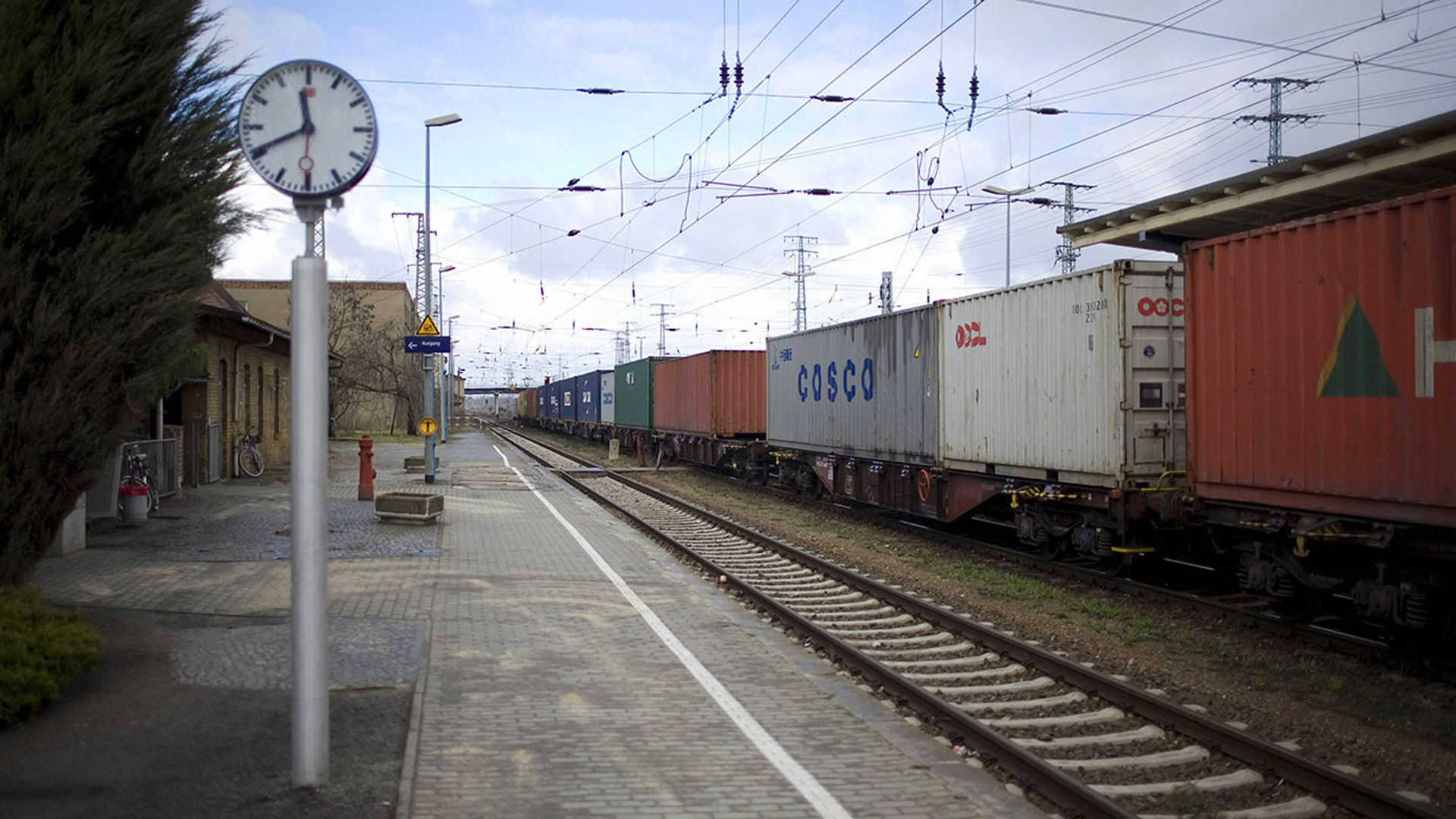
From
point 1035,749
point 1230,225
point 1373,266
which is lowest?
point 1035,749

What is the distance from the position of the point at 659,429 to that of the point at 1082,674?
27.0 meters

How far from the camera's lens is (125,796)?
4.54 m

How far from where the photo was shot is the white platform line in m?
4.83

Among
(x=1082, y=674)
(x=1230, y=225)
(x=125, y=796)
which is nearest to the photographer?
(x=125, y=796)

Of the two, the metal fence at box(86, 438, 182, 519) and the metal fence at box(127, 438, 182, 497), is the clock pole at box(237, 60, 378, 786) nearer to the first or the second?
the metal fence at box(86, 438, 182, 519)

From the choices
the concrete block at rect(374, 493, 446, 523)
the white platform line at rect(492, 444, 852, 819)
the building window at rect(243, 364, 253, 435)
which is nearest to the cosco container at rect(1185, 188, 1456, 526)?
the white platform line at rect(492, 444, 852, 819)

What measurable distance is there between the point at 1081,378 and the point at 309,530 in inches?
359

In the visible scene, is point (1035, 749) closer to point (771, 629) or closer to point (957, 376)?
point (771, 629)

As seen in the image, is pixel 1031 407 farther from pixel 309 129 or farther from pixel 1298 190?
pixel 309 129

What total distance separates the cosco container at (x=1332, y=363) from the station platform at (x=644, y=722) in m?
4.15

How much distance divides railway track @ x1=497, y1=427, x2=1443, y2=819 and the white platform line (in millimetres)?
1096

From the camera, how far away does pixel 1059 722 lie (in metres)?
6.33

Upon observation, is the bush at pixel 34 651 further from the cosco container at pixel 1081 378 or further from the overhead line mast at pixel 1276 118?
the overhead line mast at pixel 1276 118

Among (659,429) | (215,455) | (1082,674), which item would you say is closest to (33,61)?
(1082,674)
